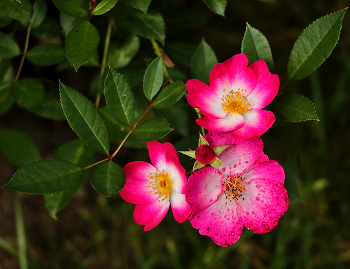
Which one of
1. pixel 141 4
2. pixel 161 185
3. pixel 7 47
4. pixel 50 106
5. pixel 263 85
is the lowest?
pixel 161 185

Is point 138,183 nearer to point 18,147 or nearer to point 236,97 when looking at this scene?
point 236,97

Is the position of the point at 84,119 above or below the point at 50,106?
above

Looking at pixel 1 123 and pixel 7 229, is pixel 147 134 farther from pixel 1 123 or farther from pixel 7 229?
pixel 7 229

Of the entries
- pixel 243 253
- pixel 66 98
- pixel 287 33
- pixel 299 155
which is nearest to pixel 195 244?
pixel 243 253

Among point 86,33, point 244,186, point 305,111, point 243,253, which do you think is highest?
point 86,33

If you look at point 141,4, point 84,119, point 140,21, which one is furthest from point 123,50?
point 84,119
